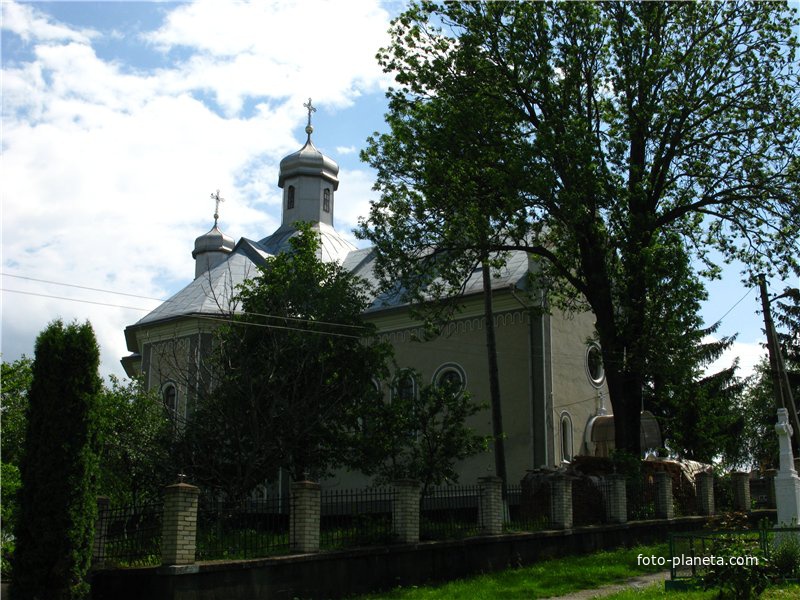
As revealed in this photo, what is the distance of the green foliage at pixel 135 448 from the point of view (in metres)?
19.8

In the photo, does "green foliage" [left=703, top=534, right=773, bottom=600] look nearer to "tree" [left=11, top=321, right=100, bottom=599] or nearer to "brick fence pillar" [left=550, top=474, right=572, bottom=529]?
"brick fence pillar" [left=550, top=474, right=572, bottom=529]

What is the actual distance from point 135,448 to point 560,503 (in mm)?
9972

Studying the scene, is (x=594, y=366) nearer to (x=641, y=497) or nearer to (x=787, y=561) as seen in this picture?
(x=641, y=497)

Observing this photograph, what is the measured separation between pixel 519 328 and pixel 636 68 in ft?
29.2

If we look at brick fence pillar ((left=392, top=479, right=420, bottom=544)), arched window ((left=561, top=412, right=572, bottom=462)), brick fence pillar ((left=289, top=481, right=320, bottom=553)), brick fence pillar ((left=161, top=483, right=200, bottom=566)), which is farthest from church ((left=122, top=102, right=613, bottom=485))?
brick fence pillar ((left=161, top=483, right=200, bottom=566))

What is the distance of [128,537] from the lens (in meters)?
13.5

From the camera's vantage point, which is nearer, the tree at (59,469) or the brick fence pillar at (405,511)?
the tree at (59,469)

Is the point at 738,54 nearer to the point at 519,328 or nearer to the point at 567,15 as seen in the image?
the point at 567,15

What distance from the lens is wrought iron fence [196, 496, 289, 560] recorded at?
12938 millimetres

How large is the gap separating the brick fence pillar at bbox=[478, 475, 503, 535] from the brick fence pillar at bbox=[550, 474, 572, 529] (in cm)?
Result: 163

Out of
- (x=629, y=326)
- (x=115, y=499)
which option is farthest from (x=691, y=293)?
(x=115, y=499)

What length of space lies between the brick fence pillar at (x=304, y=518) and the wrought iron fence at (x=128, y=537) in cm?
204

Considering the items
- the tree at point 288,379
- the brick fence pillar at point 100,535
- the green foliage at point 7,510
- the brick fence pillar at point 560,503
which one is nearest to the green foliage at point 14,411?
the green foliage at point 7,510

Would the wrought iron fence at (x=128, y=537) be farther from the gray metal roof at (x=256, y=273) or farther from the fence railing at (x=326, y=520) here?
the gray metal roof at (x=256, y=273)
